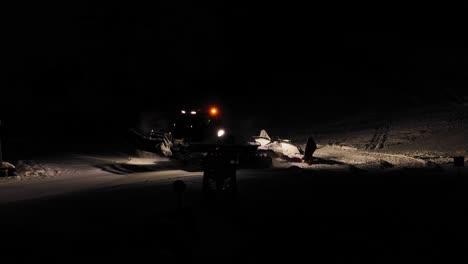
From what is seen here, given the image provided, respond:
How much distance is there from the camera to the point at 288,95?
52125 millimetres

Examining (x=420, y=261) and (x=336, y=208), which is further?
(x=336, y=208)

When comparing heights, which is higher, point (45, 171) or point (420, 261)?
point (45, 171)

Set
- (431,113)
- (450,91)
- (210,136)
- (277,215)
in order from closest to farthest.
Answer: (277,215) < (210,136) < (431,113) < (450,91)

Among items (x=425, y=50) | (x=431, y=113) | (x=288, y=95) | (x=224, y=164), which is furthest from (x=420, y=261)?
(x=425, y=50)

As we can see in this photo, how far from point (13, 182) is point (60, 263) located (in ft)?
34.8

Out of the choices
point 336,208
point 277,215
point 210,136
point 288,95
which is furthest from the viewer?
point 288,95

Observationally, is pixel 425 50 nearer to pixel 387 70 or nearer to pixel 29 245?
pixel 387 70

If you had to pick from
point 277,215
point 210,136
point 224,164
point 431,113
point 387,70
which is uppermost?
point 387,70

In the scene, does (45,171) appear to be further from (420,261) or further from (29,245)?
(420,261)

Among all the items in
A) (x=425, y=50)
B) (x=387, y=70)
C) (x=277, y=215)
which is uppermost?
(x=425, y=50)

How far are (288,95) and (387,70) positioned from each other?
1122 cm

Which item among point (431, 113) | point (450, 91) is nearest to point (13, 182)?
point (431, 113)

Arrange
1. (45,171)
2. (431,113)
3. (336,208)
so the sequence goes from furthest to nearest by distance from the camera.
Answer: (431,113)
(45,171)
(336,208)

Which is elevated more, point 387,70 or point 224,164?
point 387,70
